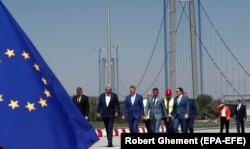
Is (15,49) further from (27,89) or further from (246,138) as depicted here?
(246,138)

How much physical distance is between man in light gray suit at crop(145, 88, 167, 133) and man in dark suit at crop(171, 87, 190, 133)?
509 millimetres

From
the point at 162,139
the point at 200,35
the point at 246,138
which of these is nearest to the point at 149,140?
the point at 162,139

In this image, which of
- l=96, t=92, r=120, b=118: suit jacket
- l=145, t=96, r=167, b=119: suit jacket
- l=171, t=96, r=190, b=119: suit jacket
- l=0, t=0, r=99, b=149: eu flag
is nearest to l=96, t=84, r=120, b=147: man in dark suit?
l=96, t=92, r=120, b=118: suit jacket

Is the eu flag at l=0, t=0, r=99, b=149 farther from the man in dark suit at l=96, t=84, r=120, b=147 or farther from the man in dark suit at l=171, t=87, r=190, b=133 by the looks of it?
the man in dark suit at l=171, t=87, r=190, b=133

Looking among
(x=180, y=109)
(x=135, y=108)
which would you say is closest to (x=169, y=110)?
(x=180, y=109)

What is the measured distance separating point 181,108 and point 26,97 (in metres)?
13.0

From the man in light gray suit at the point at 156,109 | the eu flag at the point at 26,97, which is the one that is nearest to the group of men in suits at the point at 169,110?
→ the man in light gray suit at the point at 156,109

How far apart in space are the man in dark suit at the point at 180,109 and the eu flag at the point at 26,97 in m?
12.7

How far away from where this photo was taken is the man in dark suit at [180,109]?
17422 millimetres
